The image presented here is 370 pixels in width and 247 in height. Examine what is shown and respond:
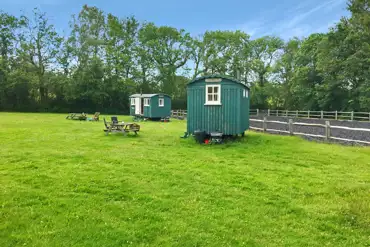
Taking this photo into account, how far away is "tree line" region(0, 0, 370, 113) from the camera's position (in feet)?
107

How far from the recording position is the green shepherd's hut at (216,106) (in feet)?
35.8

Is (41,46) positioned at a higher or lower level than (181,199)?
higher

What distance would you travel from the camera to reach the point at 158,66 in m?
42.1

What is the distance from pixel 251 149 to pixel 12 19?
42929 millimetres

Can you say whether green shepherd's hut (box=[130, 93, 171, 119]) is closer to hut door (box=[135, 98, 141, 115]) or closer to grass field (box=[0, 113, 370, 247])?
hut door (box=[135, 98, 141, 115])

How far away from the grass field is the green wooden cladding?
2883mm

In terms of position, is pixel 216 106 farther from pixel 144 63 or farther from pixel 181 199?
pixel 144 63

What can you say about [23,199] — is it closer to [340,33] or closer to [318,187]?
[318,187]

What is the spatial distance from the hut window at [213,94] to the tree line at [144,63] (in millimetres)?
24778

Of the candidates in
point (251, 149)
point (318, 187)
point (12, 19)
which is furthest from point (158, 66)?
point (318, 187)

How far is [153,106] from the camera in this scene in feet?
78.0

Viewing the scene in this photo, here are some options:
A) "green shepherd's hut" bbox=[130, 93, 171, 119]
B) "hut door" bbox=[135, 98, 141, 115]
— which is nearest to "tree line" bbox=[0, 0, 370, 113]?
"hut door" bbox=[135, 98, 141, 115]

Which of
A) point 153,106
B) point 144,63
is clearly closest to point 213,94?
point 153,106

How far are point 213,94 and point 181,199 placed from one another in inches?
278
